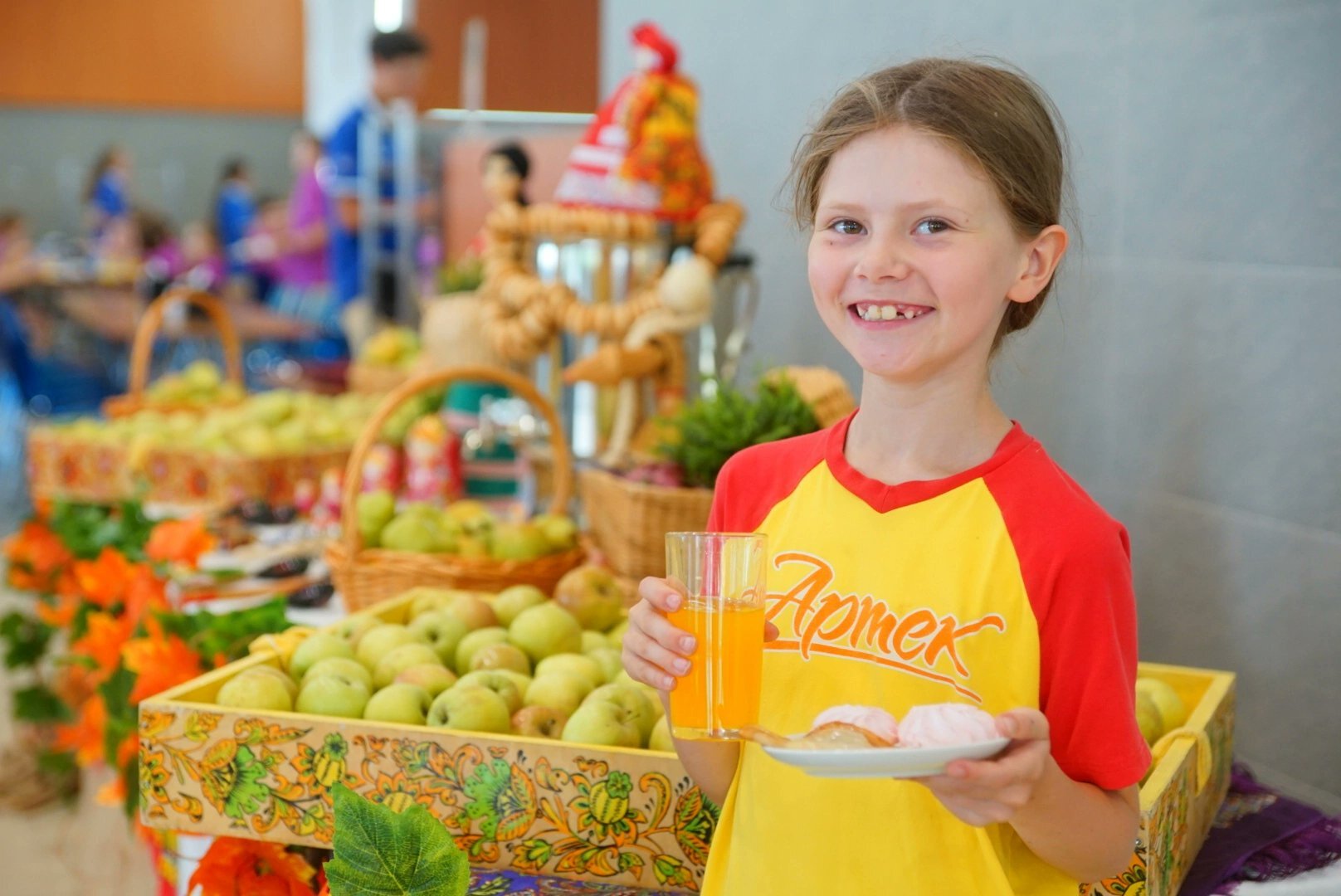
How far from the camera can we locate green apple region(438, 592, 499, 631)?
1882mm

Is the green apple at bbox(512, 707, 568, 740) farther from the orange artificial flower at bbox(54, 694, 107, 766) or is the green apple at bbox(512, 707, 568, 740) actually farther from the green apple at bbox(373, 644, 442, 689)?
the orange artificial flower at bbox(54, 694, 107, 766)

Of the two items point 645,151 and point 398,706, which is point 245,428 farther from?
point 398,706

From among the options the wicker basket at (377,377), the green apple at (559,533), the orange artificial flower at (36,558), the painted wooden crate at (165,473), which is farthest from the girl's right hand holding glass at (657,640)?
the wicker basket at (377,377)

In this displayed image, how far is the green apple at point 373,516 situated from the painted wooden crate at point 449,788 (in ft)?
2.47

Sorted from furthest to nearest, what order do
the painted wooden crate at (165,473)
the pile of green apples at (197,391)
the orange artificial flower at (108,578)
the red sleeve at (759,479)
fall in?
the pile of green apples at (197,391) < the painted wooden crate at (165,473) < the orange artificial flower at (108,578) < the red sleeve at (759,479)

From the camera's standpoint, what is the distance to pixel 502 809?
4.78 ft

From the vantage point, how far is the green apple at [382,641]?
5.72 feet

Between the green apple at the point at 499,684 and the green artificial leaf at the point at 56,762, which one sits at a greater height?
the green apple at the point at 499,684

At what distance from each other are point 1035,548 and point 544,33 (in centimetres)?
841

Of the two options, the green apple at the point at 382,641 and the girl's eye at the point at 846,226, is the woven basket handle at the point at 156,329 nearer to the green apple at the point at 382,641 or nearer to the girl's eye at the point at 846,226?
the green apple at the point at 382,641

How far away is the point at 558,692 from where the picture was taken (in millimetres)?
1616

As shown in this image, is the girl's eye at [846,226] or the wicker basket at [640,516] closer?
the girl's eye at [846,226]

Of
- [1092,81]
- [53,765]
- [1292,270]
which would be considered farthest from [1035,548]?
[53,765]

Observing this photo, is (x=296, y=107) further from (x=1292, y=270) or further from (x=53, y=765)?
(x=1292, y=270)
